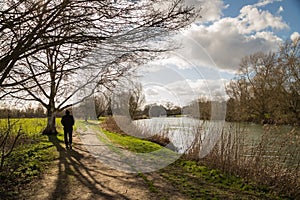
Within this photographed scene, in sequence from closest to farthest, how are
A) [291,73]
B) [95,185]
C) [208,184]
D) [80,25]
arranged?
[80,25] → [95,185] → [208,184] → [291,73]

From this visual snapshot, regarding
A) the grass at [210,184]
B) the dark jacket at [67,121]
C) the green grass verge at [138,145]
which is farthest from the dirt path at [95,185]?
the green grass verge at [138,145]

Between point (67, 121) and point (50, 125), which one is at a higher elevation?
point (67, 121)

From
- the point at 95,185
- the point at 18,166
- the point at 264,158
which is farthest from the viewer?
the point at 264,158

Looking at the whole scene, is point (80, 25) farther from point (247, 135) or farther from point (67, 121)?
point (67, 121)

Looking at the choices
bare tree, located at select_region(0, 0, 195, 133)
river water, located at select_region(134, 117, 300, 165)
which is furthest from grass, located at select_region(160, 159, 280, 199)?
bare tree, located at select_region(0, 0, 195, 133)

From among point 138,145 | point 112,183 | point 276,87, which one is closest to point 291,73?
point 276,87

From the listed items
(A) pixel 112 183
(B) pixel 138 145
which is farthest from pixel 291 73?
(A) pixel 112 183

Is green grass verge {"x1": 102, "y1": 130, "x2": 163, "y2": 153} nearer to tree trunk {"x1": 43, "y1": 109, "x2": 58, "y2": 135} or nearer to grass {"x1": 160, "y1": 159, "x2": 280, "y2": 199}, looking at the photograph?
grass {"x1": 160, "y1": 159, "x2": 280, "y2": 199}

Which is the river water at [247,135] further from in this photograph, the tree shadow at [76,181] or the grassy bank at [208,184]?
the tree shadow at [76,181]

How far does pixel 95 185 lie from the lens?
18.3ft

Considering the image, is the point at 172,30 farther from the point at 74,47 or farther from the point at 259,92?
the point at 259,92

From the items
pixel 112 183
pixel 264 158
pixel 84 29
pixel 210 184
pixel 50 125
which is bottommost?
pixel 210 184

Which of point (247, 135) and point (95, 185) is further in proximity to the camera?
point (247, 135)

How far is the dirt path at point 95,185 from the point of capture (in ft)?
16.3
